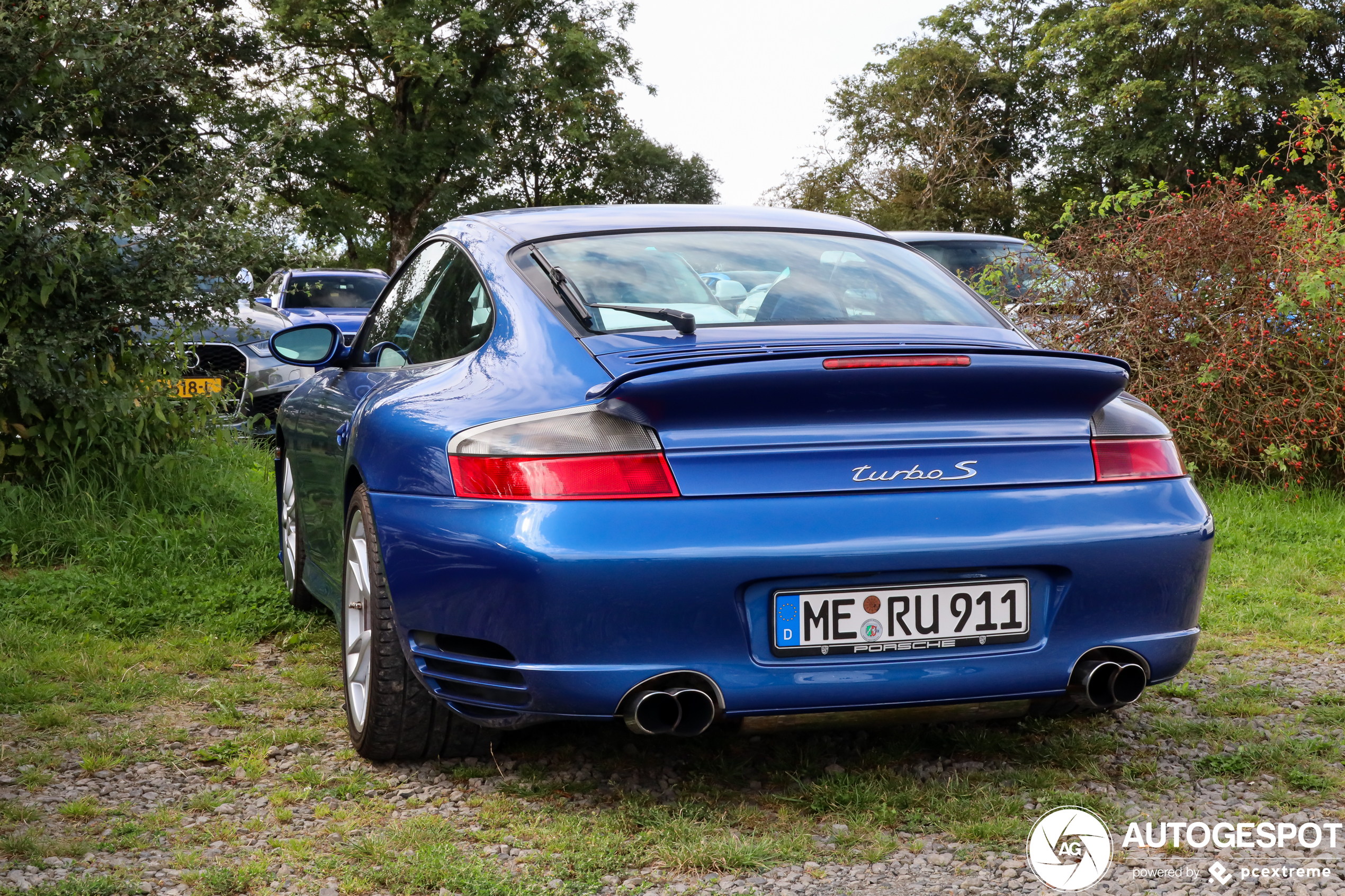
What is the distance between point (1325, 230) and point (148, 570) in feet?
21.4

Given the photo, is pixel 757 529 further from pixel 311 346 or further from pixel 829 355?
pixel 311 346

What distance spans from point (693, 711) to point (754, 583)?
306 mm

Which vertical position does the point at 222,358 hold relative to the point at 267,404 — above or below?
above

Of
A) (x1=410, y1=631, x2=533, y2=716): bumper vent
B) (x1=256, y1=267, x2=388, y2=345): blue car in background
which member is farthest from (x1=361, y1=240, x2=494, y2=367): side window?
(x1=256, y1=267, x2=388, y2=345): blue car in background

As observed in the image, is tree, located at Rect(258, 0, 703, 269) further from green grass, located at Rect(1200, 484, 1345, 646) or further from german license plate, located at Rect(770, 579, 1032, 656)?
german license plate, located at Rect(770, 579, 1032, 656)

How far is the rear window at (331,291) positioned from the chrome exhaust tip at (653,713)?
1257 centimetres

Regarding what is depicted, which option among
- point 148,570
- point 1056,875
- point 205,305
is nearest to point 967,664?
point 1056,875

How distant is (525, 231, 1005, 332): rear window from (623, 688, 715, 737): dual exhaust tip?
0.91 metres

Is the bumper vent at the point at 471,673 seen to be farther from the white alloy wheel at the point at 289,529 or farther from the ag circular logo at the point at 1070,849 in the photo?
the white alloy wheel at the point at 289,529

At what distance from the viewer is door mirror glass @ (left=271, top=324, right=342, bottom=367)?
4.48m

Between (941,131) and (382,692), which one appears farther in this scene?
(941,131)

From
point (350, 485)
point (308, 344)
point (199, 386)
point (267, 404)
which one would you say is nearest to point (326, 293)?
point (267, 404)

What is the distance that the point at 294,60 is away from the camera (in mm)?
30344

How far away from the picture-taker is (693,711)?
2.64 m
